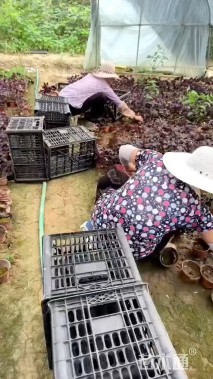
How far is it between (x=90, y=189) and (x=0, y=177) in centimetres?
121

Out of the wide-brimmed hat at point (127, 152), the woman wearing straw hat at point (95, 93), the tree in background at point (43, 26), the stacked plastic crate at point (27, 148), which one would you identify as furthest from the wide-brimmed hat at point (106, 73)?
the tree in background at point (43, 26)

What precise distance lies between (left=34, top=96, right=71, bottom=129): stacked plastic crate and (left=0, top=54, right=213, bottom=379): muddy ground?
54.9 inches

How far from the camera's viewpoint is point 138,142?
14.8 ft

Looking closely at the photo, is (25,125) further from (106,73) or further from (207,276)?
(207,276)

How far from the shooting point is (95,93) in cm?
518

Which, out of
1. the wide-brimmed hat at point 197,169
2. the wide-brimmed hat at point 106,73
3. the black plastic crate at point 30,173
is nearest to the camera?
the wide-brimmed hat at point 197,169

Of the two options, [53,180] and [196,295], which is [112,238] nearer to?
[196,295]

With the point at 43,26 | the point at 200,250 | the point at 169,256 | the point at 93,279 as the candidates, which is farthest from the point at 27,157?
the point at 43,26

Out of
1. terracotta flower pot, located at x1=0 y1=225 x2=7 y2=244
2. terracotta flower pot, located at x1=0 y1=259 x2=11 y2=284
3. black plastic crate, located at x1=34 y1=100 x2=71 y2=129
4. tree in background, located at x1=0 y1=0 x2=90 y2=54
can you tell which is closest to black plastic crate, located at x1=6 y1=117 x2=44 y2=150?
black plastic crate, located at x1=34 y1=100 x2=71 y2=129

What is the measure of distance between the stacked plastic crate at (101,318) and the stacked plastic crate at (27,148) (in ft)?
6.58

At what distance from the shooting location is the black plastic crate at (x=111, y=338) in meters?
1.27

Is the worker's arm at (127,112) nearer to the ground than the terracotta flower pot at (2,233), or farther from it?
farther from it

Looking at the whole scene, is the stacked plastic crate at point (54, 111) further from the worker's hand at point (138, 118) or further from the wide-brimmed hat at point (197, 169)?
the wide-brimmed hat at point (197, 169)

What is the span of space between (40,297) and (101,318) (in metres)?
1.30
